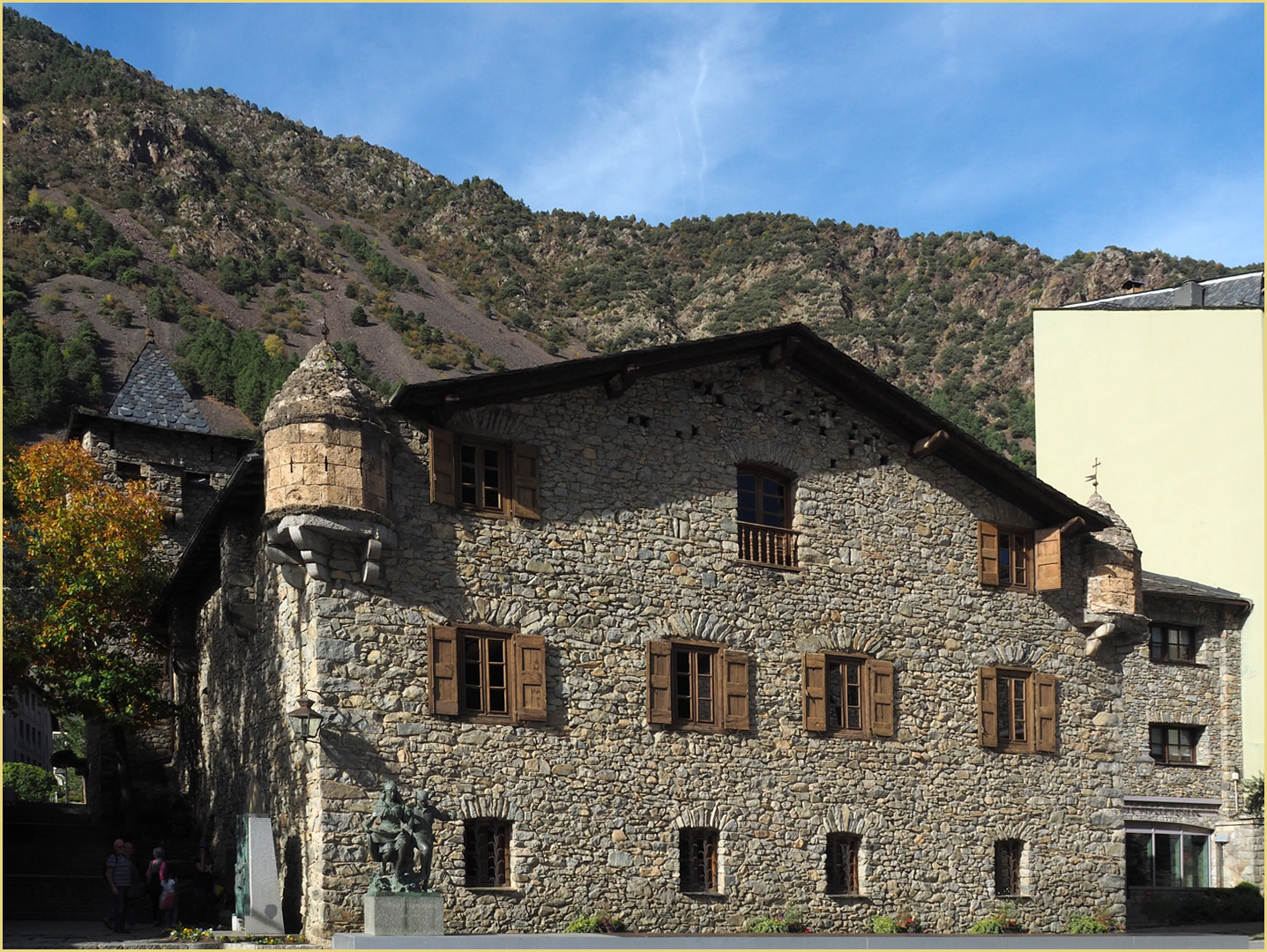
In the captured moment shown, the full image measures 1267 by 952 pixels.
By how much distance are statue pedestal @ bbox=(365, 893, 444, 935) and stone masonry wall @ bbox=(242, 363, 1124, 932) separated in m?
1.64

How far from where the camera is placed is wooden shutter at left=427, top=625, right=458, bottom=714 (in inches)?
834

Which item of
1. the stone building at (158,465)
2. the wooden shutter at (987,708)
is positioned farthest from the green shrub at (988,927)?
the stone building at (158,465)

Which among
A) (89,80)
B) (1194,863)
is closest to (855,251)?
(89,80)

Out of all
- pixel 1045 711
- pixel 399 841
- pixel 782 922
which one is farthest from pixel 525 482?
pixel 1045 711

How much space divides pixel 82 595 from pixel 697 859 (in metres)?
15.1

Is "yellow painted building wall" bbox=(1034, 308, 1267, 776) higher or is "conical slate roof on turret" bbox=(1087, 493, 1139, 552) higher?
"yellow painted building wall" bbox=(1034, 308, 1267, 776)

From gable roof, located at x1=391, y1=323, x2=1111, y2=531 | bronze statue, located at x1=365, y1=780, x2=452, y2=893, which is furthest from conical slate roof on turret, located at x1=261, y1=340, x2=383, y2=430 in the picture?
bronze statue, located at x1=365, y1=780, x2=452, y2=893

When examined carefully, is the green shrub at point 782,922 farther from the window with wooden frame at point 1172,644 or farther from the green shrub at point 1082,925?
the window with wooden frame at point 1172,644

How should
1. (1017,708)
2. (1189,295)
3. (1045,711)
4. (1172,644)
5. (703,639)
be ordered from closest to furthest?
(703,639)
(1017,708)
(1045,711)
(1172,644)
(1189,295)

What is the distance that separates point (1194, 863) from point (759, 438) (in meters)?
19.4

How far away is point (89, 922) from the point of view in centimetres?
2391

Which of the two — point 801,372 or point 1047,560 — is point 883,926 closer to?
point 1047,560

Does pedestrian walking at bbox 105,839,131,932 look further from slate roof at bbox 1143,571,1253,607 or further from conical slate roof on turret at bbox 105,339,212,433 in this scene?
slate roof at bbox 1143,571,1253,607

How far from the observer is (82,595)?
30.8 metres
